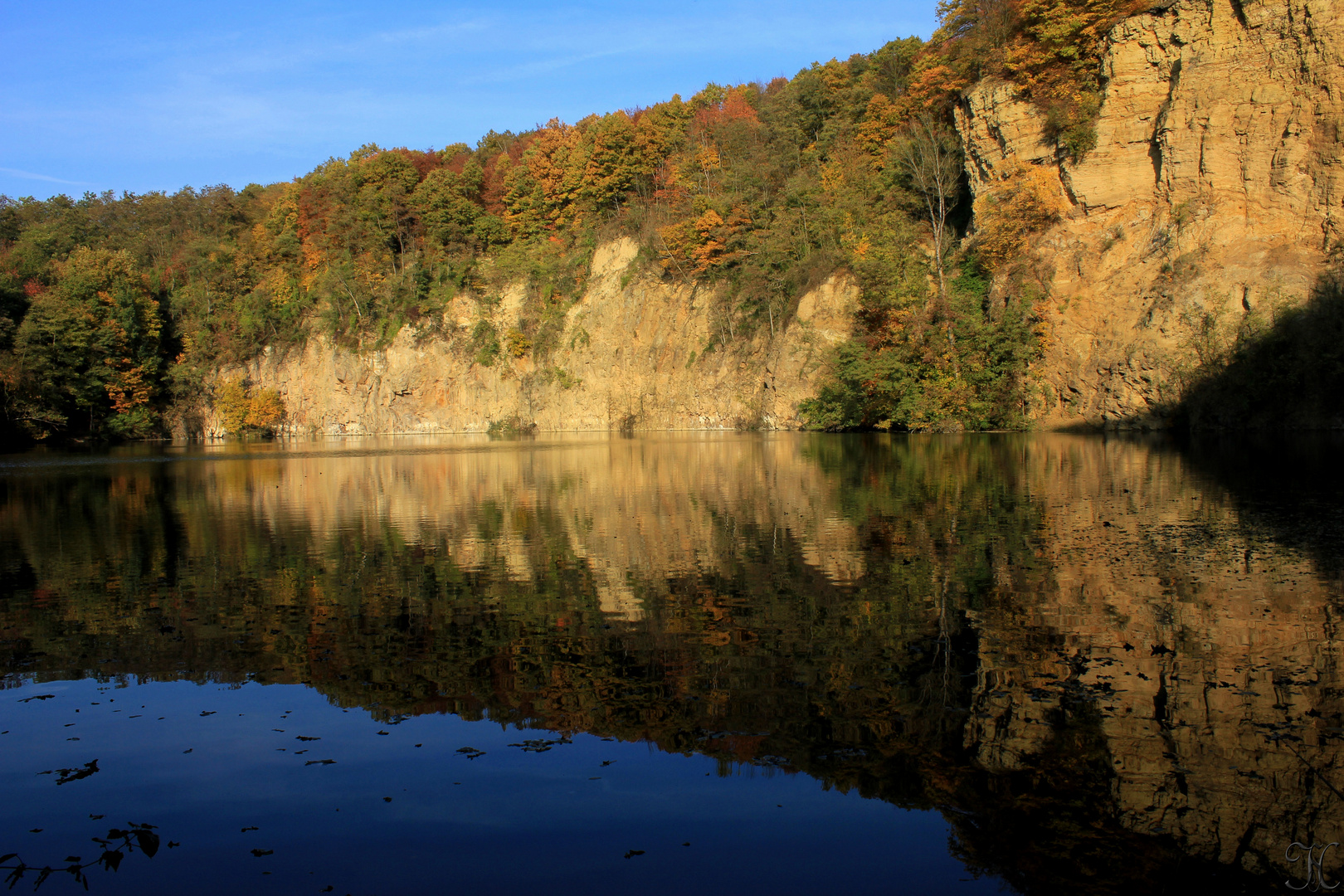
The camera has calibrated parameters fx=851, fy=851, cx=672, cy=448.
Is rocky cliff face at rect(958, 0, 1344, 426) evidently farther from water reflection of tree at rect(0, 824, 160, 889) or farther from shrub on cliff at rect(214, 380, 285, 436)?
shrub on cliff at rect(214, 380, 285, 436)

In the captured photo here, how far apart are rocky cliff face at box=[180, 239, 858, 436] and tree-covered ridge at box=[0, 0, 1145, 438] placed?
1.66 metres

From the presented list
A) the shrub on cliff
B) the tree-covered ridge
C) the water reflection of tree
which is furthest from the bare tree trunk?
the shrub on cliff

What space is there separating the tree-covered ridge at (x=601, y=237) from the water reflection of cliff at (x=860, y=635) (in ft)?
106

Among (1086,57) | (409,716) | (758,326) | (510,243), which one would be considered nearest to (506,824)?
(409,716)

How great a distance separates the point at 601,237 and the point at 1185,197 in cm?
4774

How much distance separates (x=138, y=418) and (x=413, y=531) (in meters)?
76.3

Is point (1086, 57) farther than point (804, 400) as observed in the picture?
No

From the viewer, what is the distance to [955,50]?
54094 mm

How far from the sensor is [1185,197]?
40.3m

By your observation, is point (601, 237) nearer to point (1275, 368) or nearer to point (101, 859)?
point (1275, 368)

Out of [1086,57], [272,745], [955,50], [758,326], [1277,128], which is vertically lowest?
[272,745]

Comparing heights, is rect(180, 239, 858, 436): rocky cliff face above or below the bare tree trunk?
below

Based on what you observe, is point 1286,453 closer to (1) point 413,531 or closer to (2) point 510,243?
(1) point 413,531

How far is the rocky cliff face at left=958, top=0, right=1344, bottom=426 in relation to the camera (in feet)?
119
